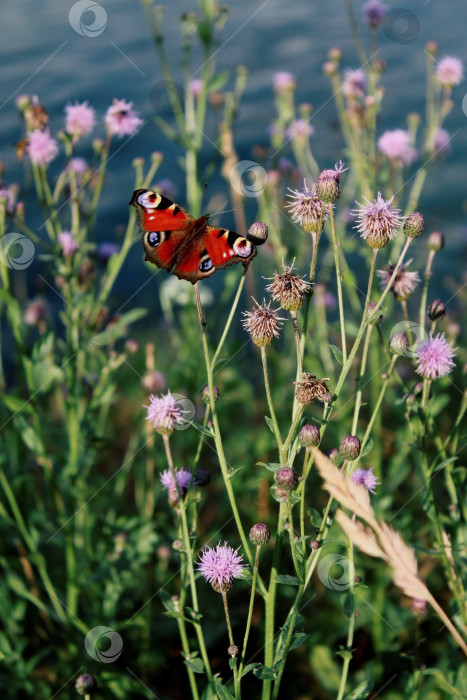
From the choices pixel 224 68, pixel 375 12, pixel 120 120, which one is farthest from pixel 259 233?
pixel 224 68

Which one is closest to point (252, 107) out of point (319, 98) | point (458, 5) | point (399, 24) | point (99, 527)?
point (319, 98)

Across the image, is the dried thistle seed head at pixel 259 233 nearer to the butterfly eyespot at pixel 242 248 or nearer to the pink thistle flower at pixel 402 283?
the butterfly eyespot at pixel 242 248

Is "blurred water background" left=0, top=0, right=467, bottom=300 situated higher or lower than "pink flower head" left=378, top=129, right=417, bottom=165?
higher

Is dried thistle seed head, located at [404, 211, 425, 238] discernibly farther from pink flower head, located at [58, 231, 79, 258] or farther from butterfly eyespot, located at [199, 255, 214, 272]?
pink flower head, located at [58, 231, 79, 258]

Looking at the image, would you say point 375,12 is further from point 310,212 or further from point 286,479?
point 286,479

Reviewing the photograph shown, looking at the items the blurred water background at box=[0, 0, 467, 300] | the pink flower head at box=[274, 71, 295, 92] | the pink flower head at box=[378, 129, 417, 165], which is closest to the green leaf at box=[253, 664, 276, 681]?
the pink flower head at box=[378, 129, 417, 165]
